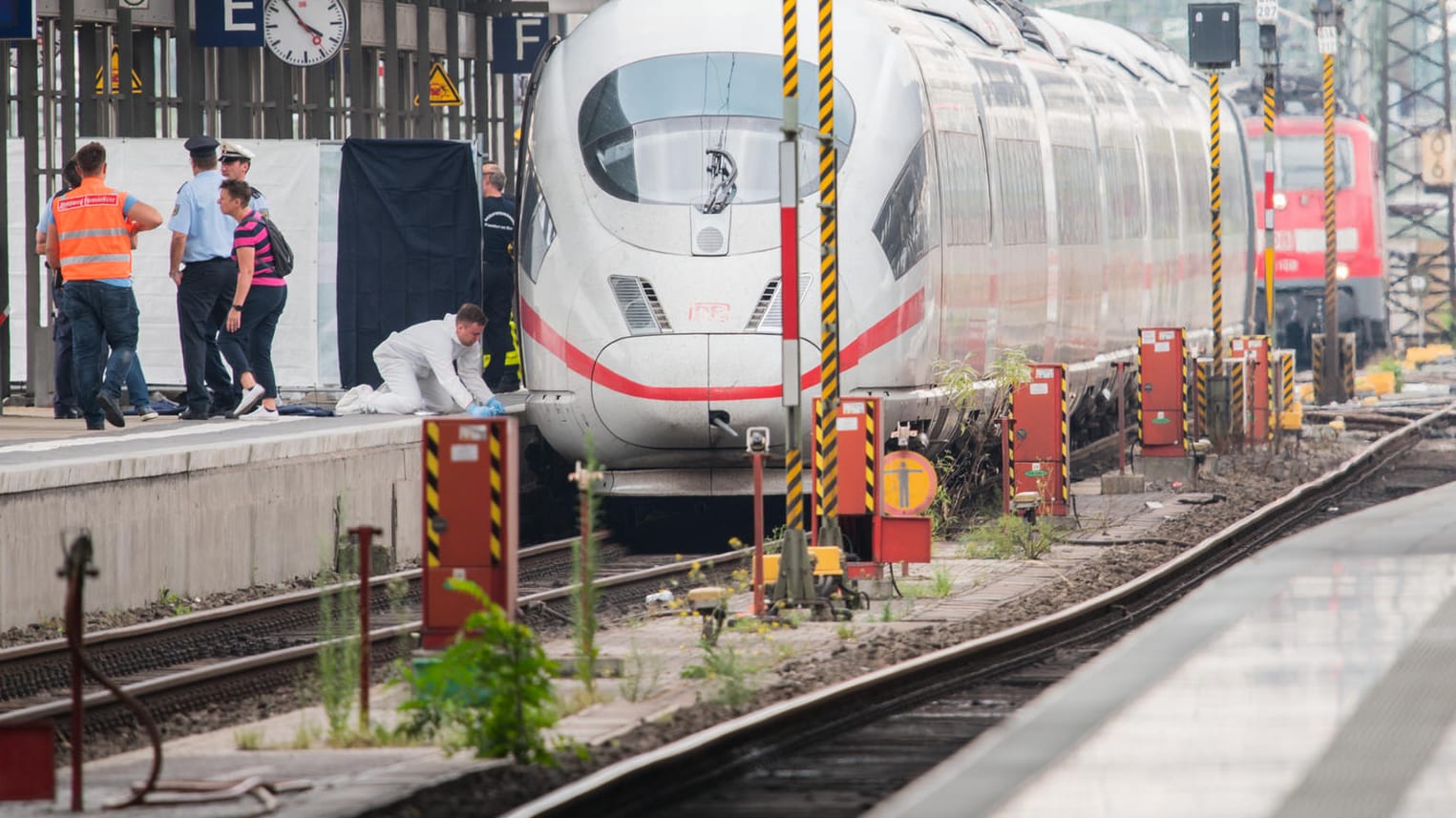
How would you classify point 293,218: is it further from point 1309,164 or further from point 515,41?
point 1309,164

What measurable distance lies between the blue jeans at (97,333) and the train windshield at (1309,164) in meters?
28.1

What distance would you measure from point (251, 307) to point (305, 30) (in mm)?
5833

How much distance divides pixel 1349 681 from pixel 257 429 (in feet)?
35.0

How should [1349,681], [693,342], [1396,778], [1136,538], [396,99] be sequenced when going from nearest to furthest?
[1396,778], [1349,681], [693,342], [1136,538], [396,99]

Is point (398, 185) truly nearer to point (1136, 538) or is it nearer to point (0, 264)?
point (0, 264)

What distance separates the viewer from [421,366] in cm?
1811

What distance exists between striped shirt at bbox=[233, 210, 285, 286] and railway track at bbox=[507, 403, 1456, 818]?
7580mm

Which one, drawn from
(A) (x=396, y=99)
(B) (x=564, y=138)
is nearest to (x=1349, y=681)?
(B) (x=564, y=138)

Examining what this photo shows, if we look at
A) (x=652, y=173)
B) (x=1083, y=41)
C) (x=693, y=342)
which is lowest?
(x=693, y=342)

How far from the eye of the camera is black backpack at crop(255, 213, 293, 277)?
18688 millimetres

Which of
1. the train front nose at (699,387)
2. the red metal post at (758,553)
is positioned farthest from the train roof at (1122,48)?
the red metal post at (758,553)

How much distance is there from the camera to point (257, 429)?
16562mm

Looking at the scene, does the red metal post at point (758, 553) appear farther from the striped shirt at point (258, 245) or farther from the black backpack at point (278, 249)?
the black backpack at point (278, 249)

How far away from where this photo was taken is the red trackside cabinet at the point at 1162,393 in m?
21.9
